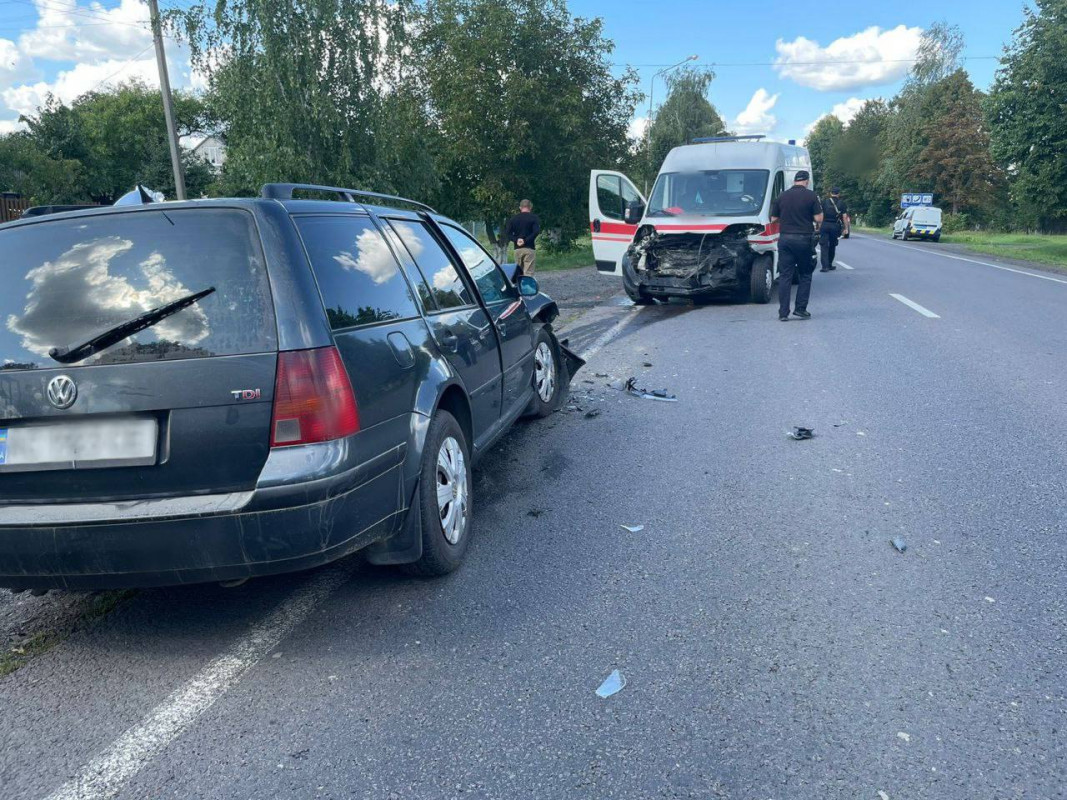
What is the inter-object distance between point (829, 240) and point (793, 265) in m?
7.80

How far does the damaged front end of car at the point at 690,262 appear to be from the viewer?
12.9 metres

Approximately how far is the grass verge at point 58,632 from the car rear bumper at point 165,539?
17.3 inches

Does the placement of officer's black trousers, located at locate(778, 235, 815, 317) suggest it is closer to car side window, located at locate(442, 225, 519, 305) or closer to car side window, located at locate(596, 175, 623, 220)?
car side window, located at locate(596, 175, 623, 220)

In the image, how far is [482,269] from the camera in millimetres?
5391

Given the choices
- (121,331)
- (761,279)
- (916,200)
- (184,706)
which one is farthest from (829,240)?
(916,200)

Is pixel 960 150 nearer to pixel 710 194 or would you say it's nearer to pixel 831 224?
pixel 831 224

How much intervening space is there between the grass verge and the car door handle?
1.83 metres

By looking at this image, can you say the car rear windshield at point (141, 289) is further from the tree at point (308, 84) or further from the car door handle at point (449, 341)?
the tree at point (308, 84)

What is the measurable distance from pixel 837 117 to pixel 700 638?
461 feet

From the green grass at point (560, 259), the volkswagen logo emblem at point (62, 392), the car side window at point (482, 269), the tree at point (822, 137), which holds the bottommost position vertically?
the green grass at point (560, 259)

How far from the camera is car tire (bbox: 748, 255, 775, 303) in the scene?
13281 mm

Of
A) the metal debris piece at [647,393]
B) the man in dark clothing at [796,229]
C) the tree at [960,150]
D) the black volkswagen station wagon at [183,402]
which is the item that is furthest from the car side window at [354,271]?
the tree at [960,150]

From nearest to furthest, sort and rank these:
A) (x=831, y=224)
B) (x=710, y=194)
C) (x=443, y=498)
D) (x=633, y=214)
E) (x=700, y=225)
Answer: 1. (x=443, y=498)
2. (x=700, y=225)
3. (x=633, y=214)
4. (x=710, y=194)
5. (x=831, y=224)

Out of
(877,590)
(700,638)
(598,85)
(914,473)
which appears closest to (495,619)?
(700,638)
